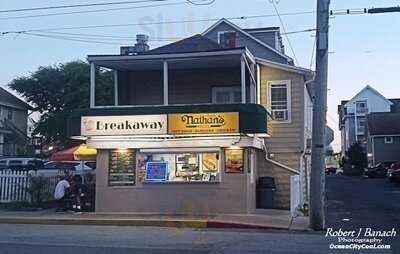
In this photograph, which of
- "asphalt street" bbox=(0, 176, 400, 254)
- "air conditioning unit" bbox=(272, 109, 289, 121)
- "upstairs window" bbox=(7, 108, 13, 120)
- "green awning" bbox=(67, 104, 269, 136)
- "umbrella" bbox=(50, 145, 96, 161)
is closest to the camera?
"asphalt street" bbox=(0, 176, 400, 254)

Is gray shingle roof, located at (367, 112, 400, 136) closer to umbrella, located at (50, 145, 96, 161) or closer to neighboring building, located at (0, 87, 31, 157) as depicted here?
neighboring building, located at (0, 87, 31, 157)

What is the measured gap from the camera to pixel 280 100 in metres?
23.5

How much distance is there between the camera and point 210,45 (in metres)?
24.6

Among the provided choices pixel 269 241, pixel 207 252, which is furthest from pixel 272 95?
pixel 207 252

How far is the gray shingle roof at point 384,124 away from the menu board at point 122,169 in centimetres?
5347

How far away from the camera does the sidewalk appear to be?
55.7 ft

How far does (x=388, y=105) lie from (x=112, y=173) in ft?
248

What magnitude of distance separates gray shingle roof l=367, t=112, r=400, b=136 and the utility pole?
54.9m

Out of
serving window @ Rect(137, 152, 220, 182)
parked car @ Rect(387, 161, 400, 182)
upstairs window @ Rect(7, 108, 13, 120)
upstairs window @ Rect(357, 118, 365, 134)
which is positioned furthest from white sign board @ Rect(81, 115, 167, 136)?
upstairs window @ Rect(357, 118, 365, 134)

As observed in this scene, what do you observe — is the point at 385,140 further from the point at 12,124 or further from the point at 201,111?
the point at 201,111

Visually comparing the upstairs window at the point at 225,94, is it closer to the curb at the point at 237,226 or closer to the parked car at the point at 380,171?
the curb at the point at 237,226

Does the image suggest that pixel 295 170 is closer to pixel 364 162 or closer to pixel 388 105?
pixel 364 162

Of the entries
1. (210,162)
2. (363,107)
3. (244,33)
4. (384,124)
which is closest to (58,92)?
(244,33)

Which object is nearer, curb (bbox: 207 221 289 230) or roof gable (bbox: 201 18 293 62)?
curb (bbox: 207 221 289 230)
